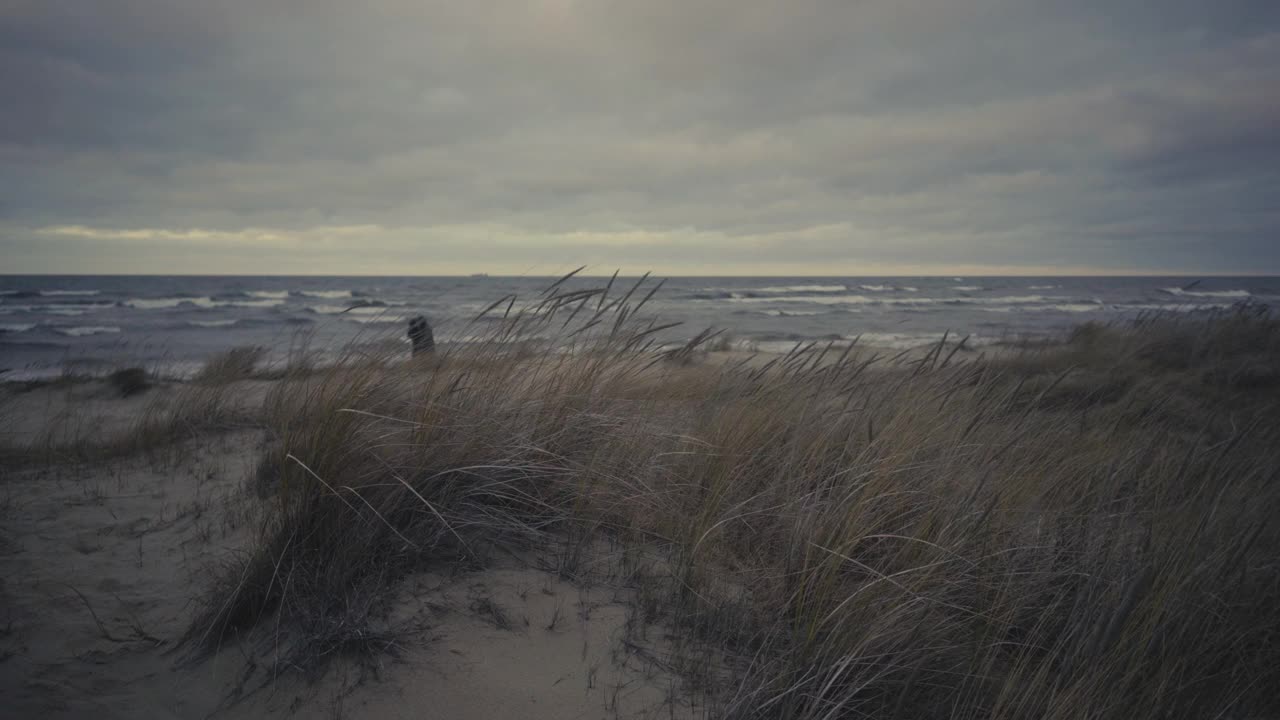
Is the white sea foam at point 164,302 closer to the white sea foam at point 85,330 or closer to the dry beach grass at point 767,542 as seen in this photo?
the white sea foam at point 85,330

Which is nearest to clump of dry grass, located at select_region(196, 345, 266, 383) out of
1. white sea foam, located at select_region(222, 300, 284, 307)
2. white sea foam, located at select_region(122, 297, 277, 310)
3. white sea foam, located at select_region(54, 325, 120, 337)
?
white sea foam, located at select_region(54, 325, 120, 337)

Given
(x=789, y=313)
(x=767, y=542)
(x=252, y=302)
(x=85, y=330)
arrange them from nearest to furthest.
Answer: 1. (x=767, y=542)
2. (x=85, y=330)
3. (x=789, y=313)
4. (x=252, y=302)

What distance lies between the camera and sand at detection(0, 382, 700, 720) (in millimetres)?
1680

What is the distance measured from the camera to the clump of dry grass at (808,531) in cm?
166

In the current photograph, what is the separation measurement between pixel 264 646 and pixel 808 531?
75.6 inches

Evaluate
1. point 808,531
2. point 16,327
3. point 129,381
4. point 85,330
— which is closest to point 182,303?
point 16,327

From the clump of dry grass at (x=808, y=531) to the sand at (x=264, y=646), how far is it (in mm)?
110

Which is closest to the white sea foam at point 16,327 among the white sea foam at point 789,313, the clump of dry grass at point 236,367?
the clump of dry grass at point 236,367

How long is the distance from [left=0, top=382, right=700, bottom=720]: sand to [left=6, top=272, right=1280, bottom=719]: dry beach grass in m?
0.03

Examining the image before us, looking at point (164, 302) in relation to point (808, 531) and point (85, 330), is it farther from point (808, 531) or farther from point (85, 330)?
point (808, 531)

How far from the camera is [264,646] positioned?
185 cm

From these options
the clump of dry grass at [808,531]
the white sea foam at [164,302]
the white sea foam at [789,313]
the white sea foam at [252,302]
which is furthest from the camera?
the white sea foam at [252,302]

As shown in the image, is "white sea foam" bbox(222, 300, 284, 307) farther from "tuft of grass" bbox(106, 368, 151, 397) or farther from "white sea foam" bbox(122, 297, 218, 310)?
"tuft of grass" bbox(106, 368, 151, 397)

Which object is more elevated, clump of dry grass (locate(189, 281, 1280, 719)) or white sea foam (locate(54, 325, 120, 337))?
white sea foam (locate(54, 325, 120, 337))
